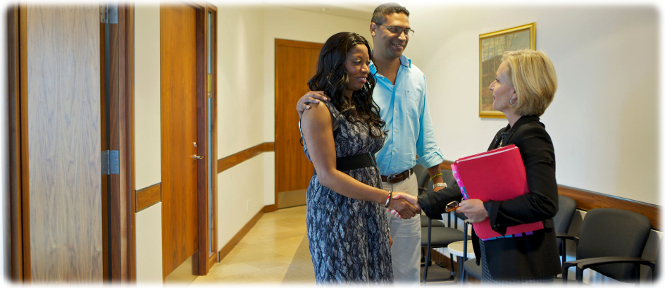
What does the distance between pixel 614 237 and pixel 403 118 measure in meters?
1.34

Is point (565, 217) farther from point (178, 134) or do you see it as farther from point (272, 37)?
point (272, 37)

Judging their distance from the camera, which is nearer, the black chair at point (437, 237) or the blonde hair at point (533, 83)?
the blonde hair at point (533, 83)

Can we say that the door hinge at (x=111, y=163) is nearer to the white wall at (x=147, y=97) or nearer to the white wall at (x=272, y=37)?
the white wall at (x=147, y=97)

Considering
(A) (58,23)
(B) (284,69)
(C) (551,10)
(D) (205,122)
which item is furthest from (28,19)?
(B) (284,69)

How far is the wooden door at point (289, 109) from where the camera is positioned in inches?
261

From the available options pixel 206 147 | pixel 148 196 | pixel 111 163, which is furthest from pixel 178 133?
pixel 111 163

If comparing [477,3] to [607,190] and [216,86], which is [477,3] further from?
[216,86]

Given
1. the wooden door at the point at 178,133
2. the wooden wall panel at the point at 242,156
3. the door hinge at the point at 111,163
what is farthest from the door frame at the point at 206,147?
the door hinge at the point at 111,163

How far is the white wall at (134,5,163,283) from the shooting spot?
8.82 ft

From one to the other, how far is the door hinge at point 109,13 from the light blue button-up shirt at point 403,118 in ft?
4.52

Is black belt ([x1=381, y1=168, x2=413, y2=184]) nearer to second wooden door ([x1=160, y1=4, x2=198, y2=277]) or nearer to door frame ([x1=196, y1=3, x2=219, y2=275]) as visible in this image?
second wooden door ([x1=160, y1=4, x2=198, y2=277])

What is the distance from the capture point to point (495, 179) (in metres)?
1.53

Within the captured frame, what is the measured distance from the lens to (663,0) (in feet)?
8.14

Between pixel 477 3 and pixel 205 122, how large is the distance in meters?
2.41
